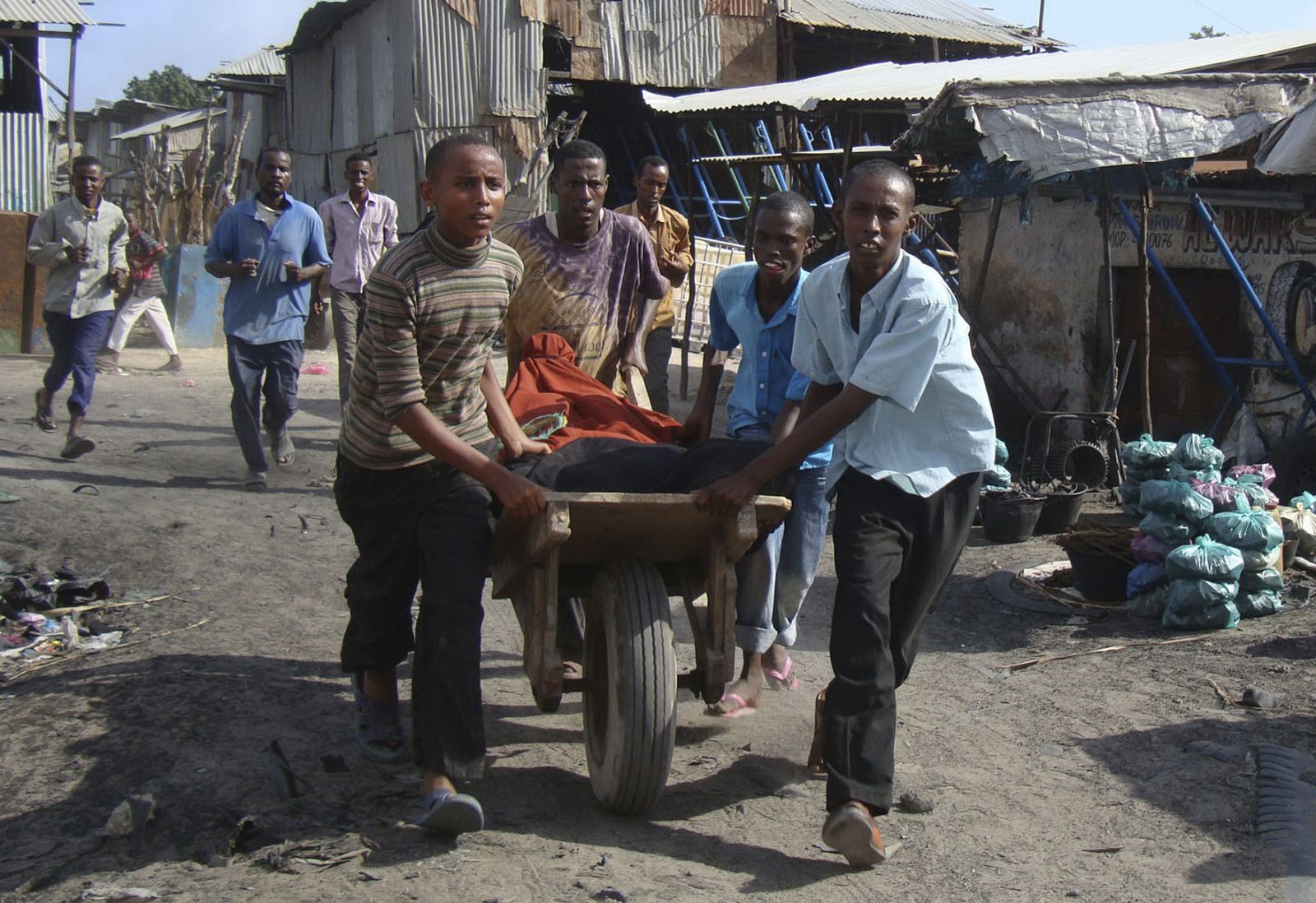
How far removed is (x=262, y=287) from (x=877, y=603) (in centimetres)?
563

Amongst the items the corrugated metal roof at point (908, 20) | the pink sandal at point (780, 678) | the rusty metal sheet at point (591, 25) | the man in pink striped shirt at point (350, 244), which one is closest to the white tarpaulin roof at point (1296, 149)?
the pink sandal at point (780, 678)

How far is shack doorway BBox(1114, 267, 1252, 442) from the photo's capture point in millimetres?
9688

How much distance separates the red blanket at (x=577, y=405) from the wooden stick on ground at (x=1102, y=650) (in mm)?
2081

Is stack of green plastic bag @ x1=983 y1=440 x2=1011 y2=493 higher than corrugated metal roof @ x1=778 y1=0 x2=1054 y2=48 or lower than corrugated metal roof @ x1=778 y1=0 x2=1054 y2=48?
lower

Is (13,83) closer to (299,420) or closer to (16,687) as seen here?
(299,420)

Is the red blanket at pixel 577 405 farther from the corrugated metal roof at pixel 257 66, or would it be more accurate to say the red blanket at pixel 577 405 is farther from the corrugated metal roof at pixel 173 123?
the corrugated metal roof at pixel 173 123

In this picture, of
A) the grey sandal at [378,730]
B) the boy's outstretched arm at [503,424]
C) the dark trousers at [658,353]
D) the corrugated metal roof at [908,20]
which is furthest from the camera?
the corrugated metal roof at [908,20]

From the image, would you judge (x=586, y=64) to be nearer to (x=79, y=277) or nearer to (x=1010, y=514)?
(x=79, y=277)

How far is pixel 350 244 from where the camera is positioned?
32.2 ft

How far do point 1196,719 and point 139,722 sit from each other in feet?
11.8

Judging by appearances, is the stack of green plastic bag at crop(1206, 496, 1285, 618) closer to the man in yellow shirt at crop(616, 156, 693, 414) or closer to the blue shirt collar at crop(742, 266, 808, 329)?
the blue shirt collar at crop(742, 266, 808, 329)

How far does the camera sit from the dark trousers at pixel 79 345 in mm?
8812

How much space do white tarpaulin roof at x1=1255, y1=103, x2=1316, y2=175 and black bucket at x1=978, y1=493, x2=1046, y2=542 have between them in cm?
229

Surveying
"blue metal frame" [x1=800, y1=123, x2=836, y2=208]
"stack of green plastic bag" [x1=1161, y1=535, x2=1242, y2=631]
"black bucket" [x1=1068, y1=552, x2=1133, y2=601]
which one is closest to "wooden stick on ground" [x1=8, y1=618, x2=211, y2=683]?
"black bucket" [x1=1068, y1=552, x2=1133, y2=601]
